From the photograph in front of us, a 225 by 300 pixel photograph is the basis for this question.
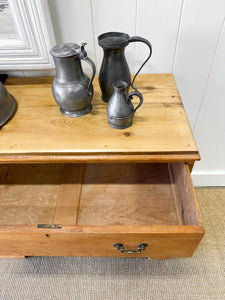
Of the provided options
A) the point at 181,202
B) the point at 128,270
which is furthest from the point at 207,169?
the point at 128,270

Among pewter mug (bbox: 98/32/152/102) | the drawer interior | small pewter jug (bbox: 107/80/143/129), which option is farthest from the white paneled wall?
the drawer interior

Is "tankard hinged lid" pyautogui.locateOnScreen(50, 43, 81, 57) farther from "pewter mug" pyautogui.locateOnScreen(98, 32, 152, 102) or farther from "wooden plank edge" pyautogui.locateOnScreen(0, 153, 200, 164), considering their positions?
"wooden plank edge" pyautogui.locateOnScreen(0, 153, 200, 164)

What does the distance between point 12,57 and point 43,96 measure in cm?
16

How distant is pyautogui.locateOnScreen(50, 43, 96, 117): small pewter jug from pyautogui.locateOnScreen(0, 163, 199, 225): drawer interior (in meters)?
0.28

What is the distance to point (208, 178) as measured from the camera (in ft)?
3.89

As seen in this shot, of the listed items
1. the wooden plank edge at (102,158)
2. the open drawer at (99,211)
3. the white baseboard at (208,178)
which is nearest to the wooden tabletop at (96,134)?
the wooden plank edge at (102,158)

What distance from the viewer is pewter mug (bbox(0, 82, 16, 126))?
631 millimetres

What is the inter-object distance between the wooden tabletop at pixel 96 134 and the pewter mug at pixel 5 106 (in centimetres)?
2

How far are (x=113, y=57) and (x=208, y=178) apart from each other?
87 cm

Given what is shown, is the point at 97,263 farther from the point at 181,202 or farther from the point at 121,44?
the point at 121,44

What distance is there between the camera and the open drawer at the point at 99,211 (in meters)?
0.55

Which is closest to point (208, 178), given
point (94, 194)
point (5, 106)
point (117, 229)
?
point (94, 194)

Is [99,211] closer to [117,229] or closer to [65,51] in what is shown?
[117,229]

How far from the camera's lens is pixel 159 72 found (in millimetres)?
812
